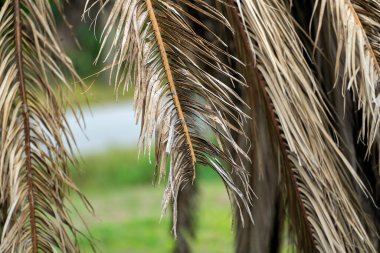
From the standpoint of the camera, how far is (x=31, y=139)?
9.15 feet

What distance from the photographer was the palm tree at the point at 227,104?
2424 mm

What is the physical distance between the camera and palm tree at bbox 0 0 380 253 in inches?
95.4

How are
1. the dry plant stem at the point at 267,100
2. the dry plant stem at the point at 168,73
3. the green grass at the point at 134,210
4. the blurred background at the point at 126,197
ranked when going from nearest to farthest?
the dry plant stem at the point at 168,73 < the dry plant stem at the point at 267,100 < the blurred background at the point at 126,197 < the green grass at the point at 134,210

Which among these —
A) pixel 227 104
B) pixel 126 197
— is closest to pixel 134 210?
pixel 126 197

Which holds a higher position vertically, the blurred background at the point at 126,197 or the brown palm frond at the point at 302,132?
the brown palm frond at the point at 302,132

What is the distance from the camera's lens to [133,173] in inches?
539

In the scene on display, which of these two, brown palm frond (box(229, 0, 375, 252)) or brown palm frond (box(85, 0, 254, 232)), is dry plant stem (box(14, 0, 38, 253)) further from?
brown palm frond (box(229, 0, 375, 252))

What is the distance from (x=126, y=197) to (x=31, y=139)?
9305 millimetres

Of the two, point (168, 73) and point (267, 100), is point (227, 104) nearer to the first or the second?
point (168, 73)

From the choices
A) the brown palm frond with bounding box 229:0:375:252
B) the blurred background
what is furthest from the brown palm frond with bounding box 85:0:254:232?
the blurred background

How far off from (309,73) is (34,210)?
1064mm

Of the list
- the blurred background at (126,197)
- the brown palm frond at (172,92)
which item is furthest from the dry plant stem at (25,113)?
the blurred background at (126,197)

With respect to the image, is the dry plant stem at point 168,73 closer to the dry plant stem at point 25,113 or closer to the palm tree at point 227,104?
the palm tree at point 227,104

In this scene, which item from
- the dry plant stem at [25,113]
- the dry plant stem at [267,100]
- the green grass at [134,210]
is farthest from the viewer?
the green grass at [134,210]
